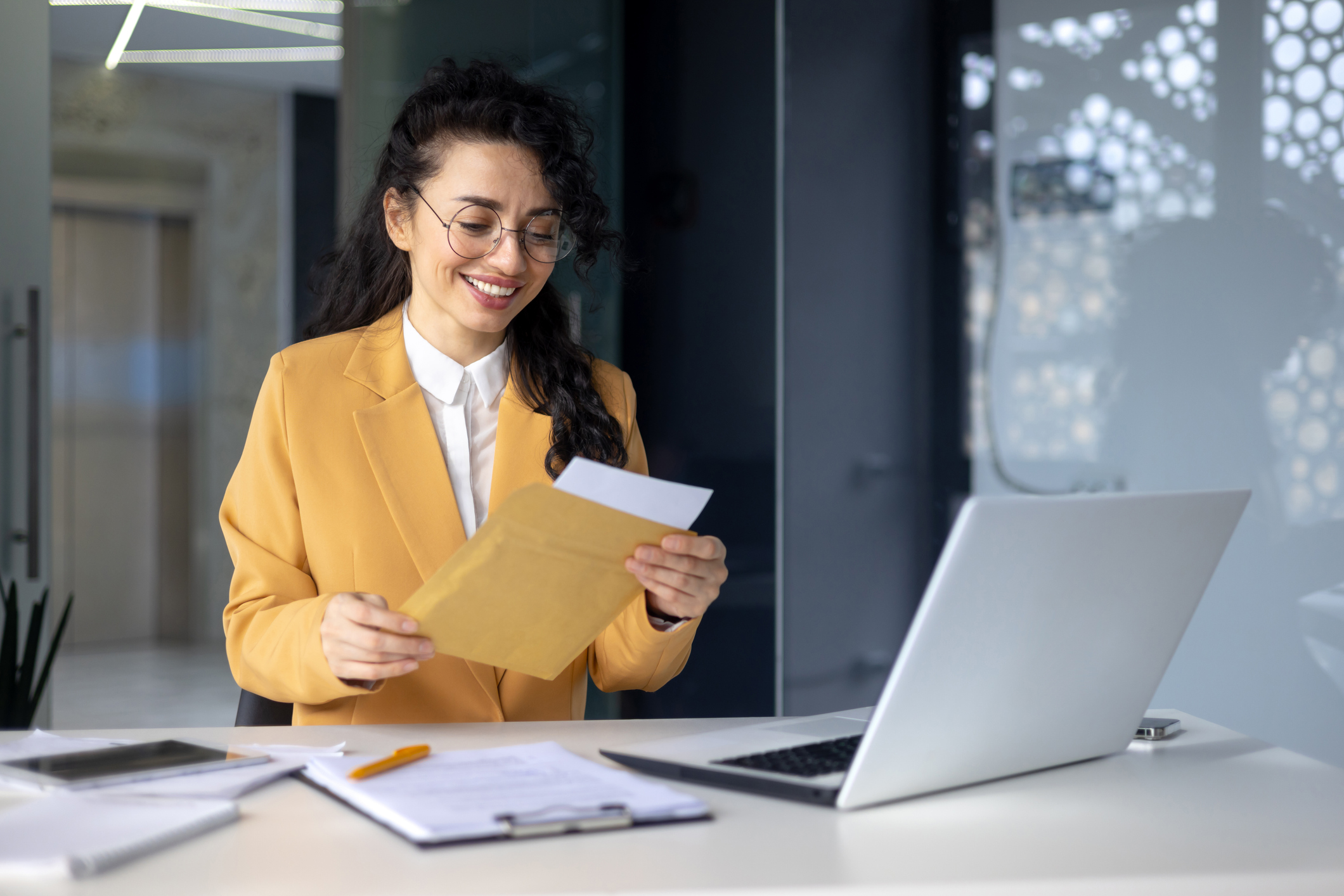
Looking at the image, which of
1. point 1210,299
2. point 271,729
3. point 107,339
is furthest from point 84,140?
point 1210,299

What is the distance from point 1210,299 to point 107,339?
2.86m

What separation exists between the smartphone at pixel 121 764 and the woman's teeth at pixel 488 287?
2.21 ft

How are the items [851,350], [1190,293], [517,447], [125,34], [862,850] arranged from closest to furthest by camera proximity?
[862,850], [517,447], [1190,293], [125,34], [851,350]

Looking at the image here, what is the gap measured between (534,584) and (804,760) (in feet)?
0.93

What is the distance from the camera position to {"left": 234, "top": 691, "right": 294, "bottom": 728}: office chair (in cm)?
133

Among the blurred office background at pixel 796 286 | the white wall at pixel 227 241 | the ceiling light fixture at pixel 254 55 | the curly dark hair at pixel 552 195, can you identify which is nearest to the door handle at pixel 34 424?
the blurred office background at pixel 796 286

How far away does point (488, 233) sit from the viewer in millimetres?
1458

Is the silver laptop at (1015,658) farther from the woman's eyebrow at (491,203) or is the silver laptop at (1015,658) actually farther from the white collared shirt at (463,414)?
the woman's eyebrow at (491,203)

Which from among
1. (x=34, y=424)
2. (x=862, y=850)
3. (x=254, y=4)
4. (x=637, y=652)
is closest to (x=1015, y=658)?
(x=862, y=850)

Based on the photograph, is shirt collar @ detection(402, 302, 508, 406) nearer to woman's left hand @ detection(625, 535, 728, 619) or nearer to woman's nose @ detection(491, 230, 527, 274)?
woman's nose @ detection(491, 230, 527, 274)

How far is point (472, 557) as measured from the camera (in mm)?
969

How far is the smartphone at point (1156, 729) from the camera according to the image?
114 cm

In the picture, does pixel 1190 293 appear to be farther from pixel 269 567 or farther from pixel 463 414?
pixel 269 567

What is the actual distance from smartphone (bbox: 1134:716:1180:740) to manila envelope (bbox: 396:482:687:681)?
498 millimetres
